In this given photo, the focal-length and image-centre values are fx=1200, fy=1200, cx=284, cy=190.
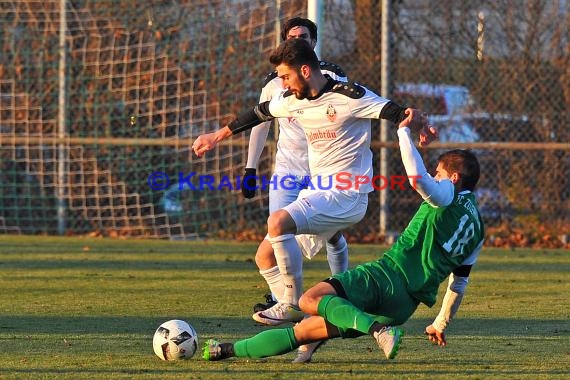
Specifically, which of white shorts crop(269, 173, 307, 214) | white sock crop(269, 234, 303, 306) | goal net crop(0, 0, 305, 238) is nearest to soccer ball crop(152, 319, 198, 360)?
white sock crop(269, 234, 303, 306)

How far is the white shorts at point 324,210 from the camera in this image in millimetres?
6129

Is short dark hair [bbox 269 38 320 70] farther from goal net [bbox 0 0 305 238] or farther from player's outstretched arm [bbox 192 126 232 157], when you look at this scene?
goal net [bbox 0 0 305 238]

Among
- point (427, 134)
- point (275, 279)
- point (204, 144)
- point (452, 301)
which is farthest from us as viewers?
point (275, 279)

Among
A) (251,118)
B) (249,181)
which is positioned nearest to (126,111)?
(249,181)

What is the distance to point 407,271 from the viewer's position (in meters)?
5.36

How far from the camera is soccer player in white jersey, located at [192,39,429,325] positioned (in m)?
6.11

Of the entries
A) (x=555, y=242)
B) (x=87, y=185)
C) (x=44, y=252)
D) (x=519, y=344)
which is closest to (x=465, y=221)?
(x=519, y=344)

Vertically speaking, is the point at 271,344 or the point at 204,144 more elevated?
the point at 204,144

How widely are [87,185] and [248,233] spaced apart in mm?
2069

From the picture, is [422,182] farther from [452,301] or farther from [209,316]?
[209,316]

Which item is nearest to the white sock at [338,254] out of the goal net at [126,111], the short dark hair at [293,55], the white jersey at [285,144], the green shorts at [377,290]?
the white jersey at [285,144]

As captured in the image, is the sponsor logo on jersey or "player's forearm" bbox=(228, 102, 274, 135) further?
"player's forearm" bbox=(228, 102, 274, 135)

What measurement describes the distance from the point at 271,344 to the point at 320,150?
1336mm

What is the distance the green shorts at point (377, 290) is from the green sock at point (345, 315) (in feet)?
0.31
